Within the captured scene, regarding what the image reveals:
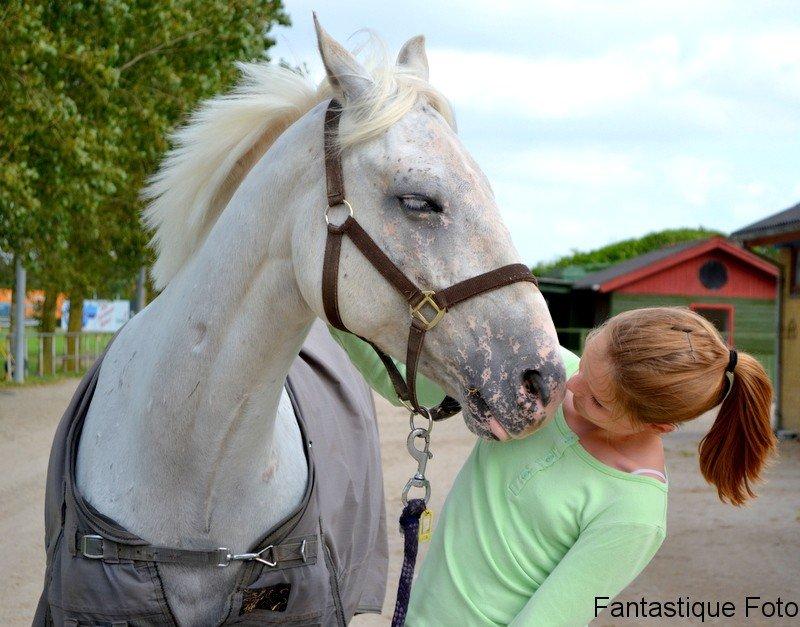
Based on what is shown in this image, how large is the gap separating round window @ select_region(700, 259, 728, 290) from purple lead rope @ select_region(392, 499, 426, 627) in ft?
73.8

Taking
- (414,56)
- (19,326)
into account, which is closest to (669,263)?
(19,326)

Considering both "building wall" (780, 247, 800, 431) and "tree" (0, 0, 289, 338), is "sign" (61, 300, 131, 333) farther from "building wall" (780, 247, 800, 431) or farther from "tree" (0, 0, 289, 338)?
"building wall" (780, 247, 800, 431)

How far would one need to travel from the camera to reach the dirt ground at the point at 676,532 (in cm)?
465

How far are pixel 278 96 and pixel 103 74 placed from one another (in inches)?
314

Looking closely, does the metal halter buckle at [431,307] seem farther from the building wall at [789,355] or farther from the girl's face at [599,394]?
the building wall at [789,355]

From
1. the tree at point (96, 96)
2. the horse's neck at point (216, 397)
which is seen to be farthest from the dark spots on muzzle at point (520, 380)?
the tree at point (96, 96)

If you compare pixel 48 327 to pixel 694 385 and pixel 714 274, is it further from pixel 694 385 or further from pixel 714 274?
pixel 694 385

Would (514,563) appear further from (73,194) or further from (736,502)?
(73,194)

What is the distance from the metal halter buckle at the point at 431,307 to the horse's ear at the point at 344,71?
49 cm

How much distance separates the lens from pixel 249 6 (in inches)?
485

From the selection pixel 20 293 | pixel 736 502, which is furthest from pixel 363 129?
pixel 20 293

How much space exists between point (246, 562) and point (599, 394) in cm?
96

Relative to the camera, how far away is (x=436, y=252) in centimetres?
174

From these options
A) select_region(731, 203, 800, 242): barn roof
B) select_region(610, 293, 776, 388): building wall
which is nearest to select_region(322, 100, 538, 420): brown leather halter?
select_region(731, 203, 800, 242): barn roof
